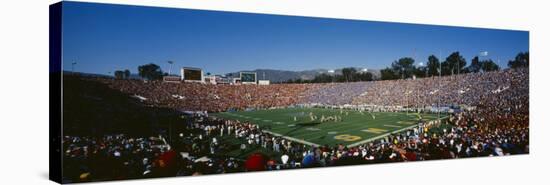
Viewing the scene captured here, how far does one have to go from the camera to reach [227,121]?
40.8 ft

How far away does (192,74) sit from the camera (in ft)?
38.9

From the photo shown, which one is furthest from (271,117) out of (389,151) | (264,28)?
(389,151)

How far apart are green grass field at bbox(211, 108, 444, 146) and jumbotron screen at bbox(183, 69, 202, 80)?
932 mm

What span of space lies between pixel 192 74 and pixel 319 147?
3302 mm

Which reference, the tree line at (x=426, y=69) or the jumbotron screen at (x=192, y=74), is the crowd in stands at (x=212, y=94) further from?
the tree line at (x=426, y=69)

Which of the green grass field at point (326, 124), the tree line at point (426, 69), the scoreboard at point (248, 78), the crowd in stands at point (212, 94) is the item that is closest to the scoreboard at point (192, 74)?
the crowd in stands at point (212, 94)

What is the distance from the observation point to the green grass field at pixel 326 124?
1276 cm

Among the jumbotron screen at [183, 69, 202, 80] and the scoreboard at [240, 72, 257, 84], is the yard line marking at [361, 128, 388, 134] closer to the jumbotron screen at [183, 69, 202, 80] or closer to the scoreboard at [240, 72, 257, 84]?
the scoreboard at [240, 72, 257, 84]

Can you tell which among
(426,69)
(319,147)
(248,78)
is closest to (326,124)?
(319,147)

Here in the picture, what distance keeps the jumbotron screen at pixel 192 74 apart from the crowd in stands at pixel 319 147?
0.18 meters

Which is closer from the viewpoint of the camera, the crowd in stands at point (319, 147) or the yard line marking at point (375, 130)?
the crowd in stands at point (319, 147)

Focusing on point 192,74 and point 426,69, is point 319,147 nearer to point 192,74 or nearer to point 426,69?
point 192,74

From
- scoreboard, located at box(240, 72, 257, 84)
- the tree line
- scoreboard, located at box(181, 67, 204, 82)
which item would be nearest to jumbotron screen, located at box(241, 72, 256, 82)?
scoreboard, located at box(240, 72, 257, 84)

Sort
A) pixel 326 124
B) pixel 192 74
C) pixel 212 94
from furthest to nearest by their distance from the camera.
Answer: pixel 326 124 → pixel 212 94 → pixel 192 74
